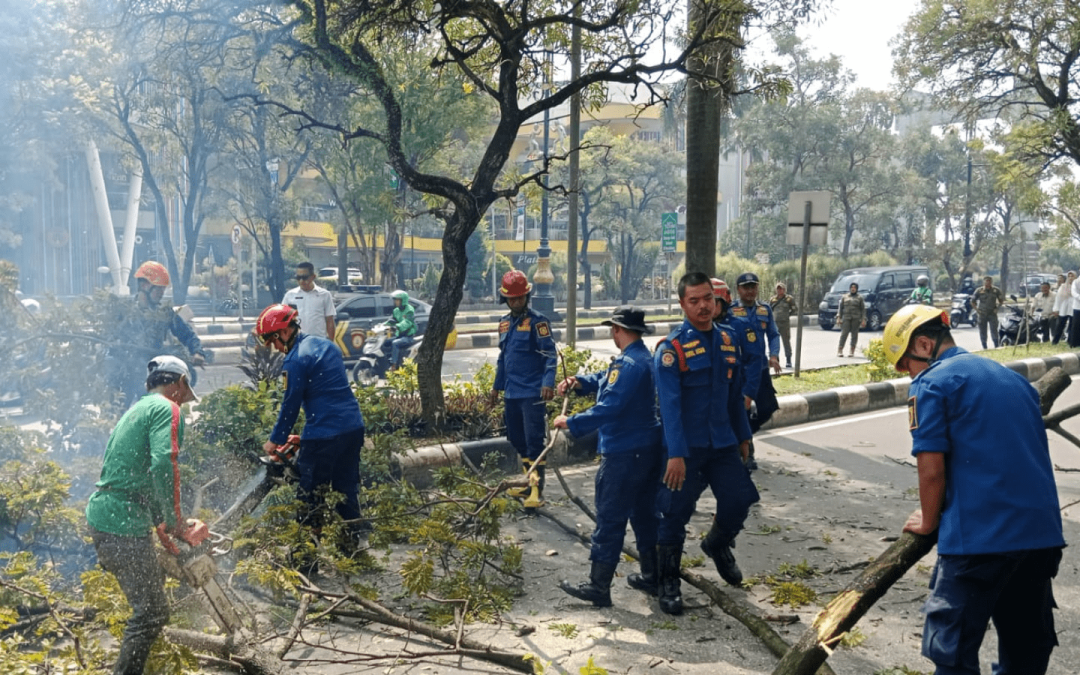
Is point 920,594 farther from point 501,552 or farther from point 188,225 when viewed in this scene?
point 188,225

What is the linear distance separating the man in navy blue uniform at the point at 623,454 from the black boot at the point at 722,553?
0.28 m

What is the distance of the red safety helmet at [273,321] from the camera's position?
16.7 ft

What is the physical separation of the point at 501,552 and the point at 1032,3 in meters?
16.4

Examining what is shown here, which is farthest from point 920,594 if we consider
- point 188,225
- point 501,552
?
point 188,225

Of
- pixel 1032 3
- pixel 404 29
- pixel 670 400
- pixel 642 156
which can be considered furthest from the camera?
pixel 642 156

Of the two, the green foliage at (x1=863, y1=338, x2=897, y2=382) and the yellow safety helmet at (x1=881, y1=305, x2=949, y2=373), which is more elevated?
the yellow safety helmet at (x1=881, y1=305, x2=949, y2=373)

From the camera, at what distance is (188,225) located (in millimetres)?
21125

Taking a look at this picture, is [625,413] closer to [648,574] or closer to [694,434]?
[694,434]

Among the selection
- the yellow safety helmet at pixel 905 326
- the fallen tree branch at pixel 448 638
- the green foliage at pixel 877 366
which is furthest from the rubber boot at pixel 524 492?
the green foliage at pixel 877 366

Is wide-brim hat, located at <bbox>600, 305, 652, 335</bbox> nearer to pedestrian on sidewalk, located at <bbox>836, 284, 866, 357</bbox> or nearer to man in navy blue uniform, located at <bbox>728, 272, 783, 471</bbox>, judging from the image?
man in navy blue uniform, located at <bbox>728, 272, 783, 471</bbox>

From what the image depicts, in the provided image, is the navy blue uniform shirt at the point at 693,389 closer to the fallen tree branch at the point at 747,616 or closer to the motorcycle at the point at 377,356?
the fallen tree branch at the point at 747,616

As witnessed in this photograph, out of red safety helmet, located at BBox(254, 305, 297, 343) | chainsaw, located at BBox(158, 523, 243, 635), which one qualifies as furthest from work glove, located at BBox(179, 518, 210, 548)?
red safety helmet, located at BBox(254, 305, 297, 343)

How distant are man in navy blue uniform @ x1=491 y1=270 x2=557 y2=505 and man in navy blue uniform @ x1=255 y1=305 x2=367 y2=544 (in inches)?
63.6

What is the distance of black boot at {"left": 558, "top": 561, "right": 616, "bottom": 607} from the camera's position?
470cm
